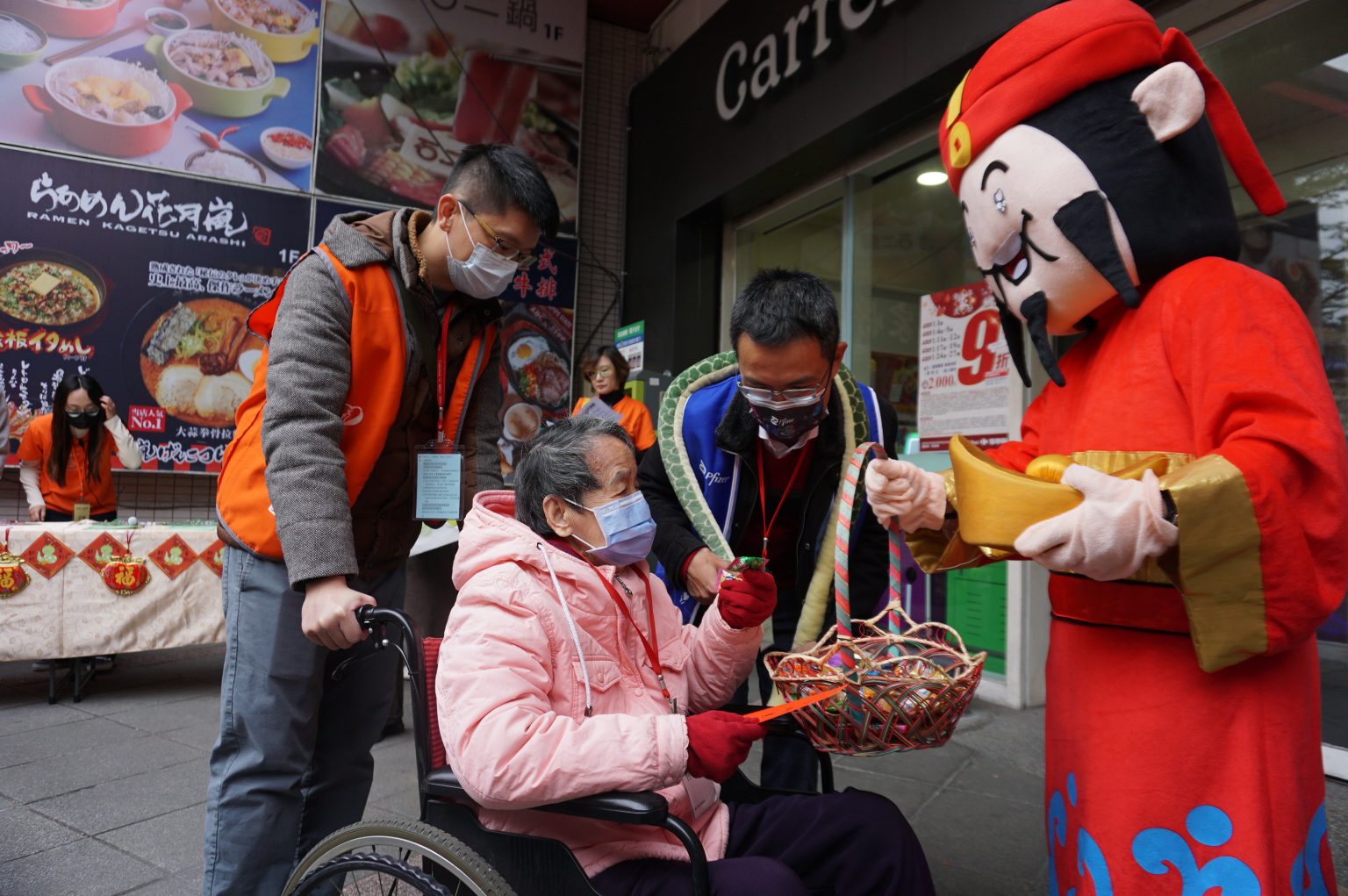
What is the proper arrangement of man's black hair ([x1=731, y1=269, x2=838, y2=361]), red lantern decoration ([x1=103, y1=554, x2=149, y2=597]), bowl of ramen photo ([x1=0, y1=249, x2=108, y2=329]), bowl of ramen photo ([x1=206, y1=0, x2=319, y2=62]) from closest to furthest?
man's black hair ([x1=731, y1=269, x2=838, y2=361])
red lantern decoration ([x1=103, y1=554, x2=149, y2=597])
bowl of ramen photo ([x1=0, y1=249, x2=108, y2=329])
bowl of ramen photo ([x1=206, y1=0, x2=319, y2=62])

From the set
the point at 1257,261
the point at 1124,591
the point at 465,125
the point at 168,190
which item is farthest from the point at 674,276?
the point at 1124,591

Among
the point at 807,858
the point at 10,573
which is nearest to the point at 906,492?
the point at 807,858

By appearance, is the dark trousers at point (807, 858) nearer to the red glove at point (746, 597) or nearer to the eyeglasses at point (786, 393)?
the red glove at point (746, 597)

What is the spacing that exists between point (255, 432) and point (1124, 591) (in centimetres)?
156

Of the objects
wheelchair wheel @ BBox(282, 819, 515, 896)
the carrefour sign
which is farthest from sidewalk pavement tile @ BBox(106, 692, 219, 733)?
the carrefour sign

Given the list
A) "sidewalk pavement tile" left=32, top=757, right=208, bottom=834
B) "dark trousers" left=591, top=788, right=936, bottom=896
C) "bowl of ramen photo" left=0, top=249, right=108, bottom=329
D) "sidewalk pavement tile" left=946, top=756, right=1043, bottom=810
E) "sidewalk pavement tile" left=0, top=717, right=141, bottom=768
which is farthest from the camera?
"bowl of ramen photo" left=0, top=249, right=108, bottom=329

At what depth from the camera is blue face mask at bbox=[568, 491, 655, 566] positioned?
1.55 metres

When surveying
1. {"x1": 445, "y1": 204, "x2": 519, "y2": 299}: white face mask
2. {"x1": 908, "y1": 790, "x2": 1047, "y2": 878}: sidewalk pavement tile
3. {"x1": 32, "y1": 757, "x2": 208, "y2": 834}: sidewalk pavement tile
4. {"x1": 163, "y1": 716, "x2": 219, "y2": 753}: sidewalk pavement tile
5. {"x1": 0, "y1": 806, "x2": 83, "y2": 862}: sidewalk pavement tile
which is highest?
{"x1": 445, "y1": 204, "x2": 519, "y2": 299}: white face mask

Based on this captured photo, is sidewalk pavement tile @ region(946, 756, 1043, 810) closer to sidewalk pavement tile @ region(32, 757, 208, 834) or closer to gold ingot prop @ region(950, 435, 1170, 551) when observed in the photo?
gold ingot prop @ region(950, 435, 1170, 551)

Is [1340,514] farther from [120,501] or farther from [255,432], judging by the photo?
[120,501]

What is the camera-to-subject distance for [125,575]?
162 inches

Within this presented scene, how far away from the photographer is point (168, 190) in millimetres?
6070

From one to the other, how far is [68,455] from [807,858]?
4.97 meters

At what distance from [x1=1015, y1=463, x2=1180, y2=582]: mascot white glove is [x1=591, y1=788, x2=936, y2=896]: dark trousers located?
598mm
